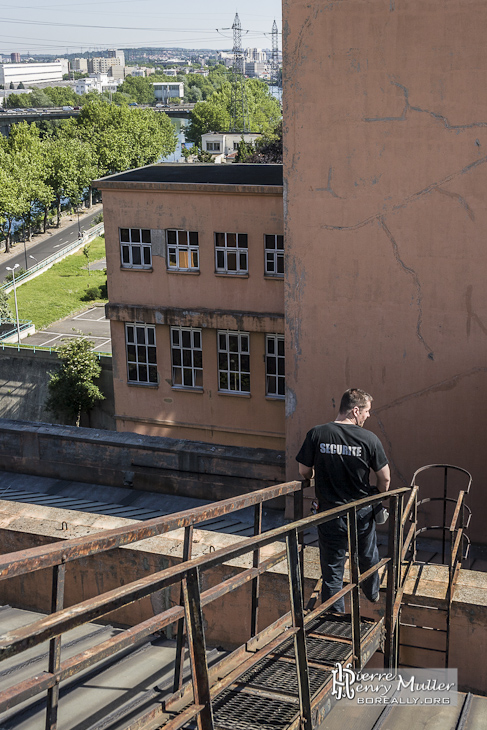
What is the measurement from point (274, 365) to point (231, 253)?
3.45 metres

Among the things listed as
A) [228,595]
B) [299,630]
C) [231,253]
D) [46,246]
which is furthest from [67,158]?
[299,630]

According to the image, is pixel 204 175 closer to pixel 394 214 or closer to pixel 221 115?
pixel 394 214

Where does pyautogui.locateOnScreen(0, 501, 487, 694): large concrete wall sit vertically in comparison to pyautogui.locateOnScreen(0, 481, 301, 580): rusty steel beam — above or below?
below

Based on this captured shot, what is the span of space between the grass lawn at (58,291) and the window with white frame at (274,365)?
29.2m

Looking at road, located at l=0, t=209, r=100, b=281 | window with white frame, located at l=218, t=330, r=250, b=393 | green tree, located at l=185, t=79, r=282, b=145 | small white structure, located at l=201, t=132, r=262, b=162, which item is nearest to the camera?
window with white frame, located at l=218, t=330, r=250, b=393

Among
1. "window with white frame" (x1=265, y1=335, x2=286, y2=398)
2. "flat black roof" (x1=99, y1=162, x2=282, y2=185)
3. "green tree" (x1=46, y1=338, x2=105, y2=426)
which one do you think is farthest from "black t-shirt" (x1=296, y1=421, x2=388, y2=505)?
"green tree" (x1=46, y1=338, x2=105, y2=426)

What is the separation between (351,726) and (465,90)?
5872 millimetres

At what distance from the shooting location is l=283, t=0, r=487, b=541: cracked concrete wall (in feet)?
25.2

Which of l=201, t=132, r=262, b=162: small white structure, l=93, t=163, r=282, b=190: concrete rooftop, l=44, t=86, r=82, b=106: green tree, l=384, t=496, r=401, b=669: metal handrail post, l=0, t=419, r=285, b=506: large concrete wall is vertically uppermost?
l=44, t=86, r=82, b=106: green tree

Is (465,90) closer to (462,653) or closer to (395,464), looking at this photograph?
(395,464)

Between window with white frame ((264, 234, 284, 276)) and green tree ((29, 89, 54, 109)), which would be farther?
green tree ((29, 89, 54, 109))

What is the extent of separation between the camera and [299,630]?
3.60 m

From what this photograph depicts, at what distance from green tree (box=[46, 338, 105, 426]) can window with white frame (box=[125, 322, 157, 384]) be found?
10.7 metres

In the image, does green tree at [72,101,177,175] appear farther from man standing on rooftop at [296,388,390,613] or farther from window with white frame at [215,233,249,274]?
man standing on rooftop at [296,388,390,613]
